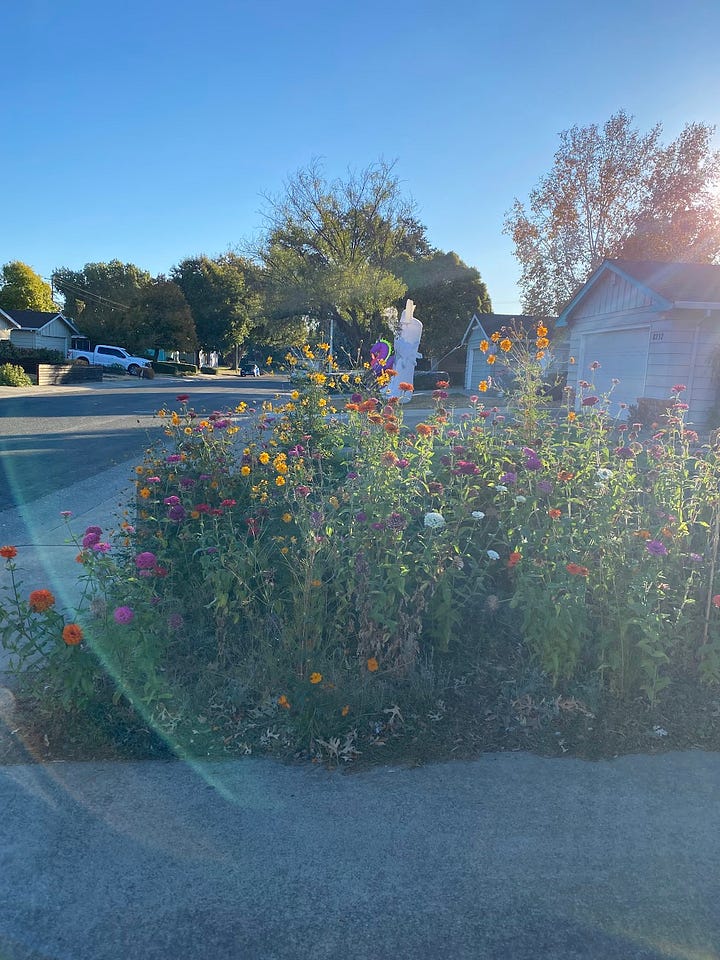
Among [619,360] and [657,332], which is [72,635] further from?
[619,360]

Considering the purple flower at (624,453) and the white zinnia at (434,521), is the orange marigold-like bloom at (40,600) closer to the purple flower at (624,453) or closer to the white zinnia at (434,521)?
the white zinnia at (434,521)

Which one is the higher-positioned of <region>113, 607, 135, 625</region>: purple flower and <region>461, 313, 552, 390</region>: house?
<region>461, 313, 552, 390</region>: house

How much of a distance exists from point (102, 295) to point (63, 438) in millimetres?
51285

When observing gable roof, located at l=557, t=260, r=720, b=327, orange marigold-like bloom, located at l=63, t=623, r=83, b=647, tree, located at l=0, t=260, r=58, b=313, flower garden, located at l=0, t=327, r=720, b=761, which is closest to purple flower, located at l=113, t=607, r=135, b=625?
flower garden, located at l=0, t=327, r=720, b=761

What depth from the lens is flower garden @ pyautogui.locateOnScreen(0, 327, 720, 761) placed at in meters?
3.25

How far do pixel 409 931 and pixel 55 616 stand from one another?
198 centimetres

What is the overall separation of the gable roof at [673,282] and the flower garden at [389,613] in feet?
33.4

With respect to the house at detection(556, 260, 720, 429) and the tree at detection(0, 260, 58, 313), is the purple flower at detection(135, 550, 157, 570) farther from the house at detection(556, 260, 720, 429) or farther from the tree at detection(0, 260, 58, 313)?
the tree at detection(0, 260, 58, 313)

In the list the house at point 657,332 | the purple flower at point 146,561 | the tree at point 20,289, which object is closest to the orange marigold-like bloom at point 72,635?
the purple flower at point 146,561

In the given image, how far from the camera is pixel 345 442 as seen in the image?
572cm

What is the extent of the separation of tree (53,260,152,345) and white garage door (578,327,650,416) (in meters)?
42.8

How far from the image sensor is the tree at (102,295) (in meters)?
54.7

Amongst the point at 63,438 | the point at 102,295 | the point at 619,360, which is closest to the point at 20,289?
the point at 102,295

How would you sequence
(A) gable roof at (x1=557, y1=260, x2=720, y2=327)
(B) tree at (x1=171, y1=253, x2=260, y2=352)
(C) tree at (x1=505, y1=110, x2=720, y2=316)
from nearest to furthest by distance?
(A) gable roof at (x1=557, y1=260, x2=720, y2=327), (C) tree at (x1=505, y1=110, x2=720, y2=316), (B) tree at (x1=171, y1=253, x2=260, y2=352)
